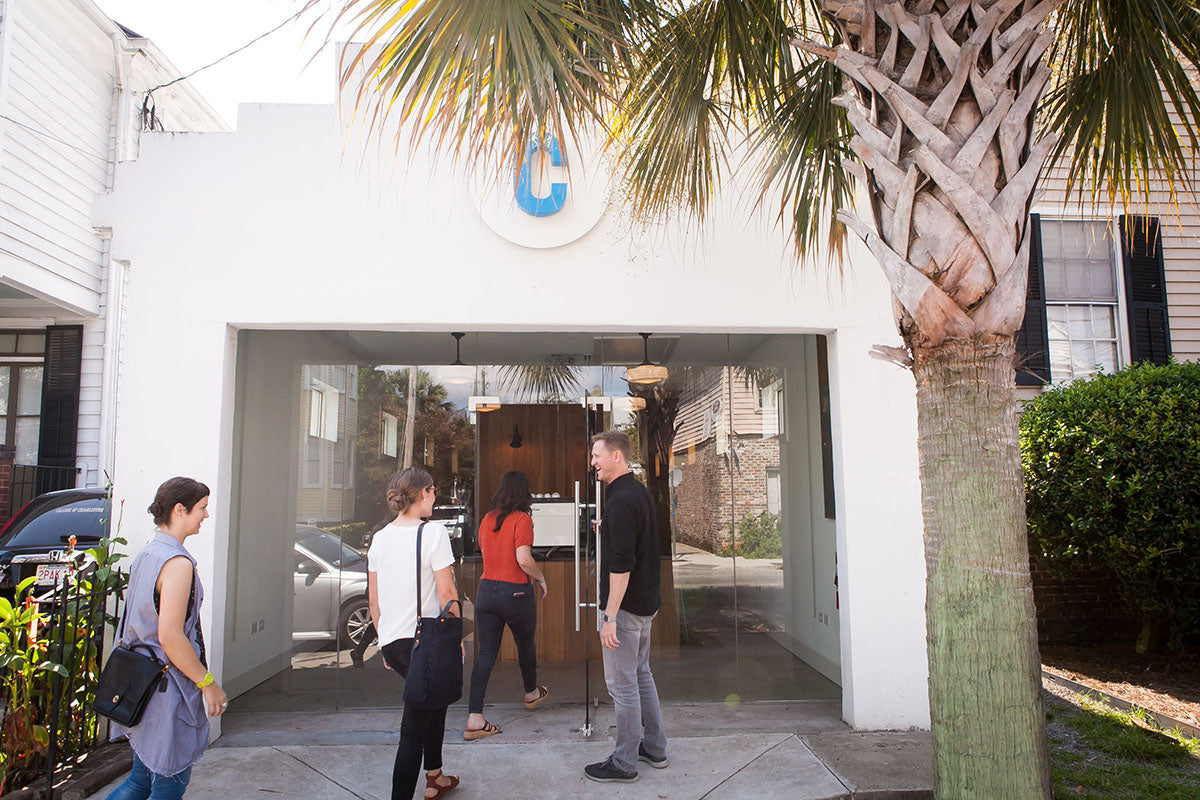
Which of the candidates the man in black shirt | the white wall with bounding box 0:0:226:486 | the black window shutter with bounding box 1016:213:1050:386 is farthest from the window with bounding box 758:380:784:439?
the white wall with bounding box 0:0:226:486

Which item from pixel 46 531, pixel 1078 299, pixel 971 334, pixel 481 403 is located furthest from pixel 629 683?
pixel 1078 299

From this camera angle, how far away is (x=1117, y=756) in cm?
510

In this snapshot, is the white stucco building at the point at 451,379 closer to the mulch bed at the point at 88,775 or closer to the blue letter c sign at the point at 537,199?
the blue letter c sign at the point at 537,199

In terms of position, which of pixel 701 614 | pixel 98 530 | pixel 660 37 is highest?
pixel 660 37

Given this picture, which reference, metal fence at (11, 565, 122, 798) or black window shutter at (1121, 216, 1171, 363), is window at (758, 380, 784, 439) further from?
metal fence at (11, 565, 122, 798)

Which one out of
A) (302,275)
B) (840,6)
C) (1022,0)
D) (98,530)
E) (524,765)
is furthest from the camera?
(98,530)

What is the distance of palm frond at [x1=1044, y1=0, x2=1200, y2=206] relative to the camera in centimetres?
419

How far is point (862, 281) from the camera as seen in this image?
19.3 ft

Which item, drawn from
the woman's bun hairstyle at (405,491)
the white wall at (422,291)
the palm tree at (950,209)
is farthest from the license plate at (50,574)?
the palm tree at (950,209)

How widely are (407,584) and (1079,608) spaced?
6925 millimetres

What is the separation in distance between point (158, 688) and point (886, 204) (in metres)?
3.69

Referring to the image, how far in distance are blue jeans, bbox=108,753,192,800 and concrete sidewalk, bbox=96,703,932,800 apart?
126 cm

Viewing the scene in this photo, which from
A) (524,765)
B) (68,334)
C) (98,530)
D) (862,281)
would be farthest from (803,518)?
(68,334)

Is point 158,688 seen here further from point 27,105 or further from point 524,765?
point 27,105
